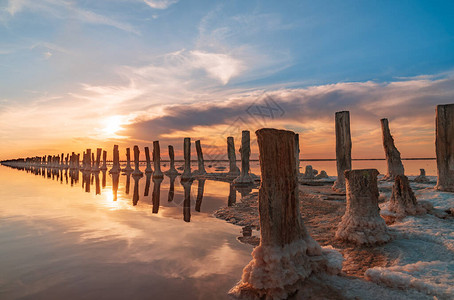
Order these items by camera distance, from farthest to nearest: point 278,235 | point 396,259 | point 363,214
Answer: point 363,214, point 396,259, point 278,235

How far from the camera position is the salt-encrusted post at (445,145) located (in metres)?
9.08

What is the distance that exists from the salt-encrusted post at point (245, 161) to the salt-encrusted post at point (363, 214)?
43.9 feet

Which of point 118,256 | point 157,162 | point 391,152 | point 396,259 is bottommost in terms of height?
point 118,256

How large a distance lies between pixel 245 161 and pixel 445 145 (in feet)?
38.7

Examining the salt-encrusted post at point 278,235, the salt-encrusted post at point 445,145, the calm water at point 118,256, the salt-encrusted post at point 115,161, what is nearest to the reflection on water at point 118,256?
the calm water at point 118,256

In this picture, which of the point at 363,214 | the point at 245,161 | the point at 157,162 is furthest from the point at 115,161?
the point at 363,214

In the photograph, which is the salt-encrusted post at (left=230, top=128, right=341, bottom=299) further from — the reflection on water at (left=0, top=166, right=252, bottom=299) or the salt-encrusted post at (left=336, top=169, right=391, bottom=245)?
the salt-encrusted post at (left=336, top=169, right=391, bottom=245)

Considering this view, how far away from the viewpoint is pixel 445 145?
9227 millimetres

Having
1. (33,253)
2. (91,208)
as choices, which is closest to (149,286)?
(33,253)

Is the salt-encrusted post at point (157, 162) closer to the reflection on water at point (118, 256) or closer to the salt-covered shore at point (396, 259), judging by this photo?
the reflection on water at point (118, 256)

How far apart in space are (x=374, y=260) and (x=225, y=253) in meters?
2.60

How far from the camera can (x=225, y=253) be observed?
4.91 m

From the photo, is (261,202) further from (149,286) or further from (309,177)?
(309,177)

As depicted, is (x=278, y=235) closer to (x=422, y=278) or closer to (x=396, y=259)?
(x=422, y=278)
